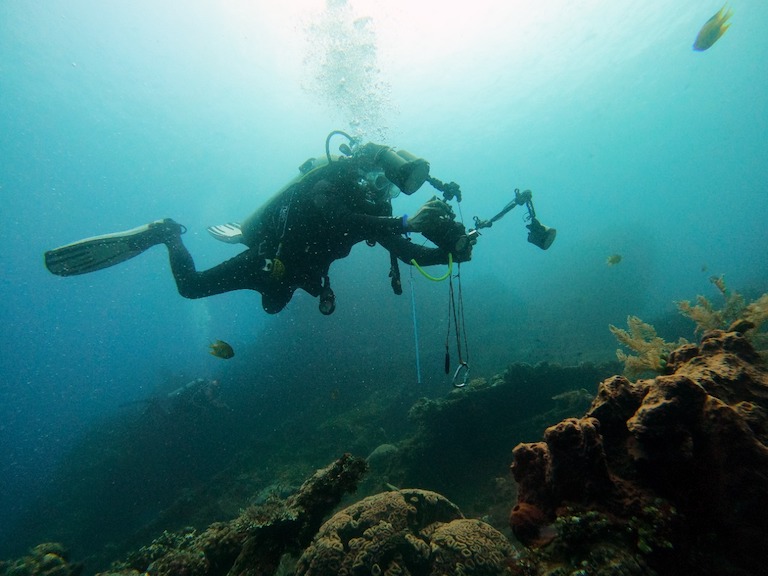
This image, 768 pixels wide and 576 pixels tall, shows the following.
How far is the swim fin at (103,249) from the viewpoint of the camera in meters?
5.77

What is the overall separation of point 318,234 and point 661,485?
480 cm

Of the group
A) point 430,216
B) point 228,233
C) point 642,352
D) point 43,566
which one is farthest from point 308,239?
point 43,566

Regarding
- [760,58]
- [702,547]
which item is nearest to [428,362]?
[702,547]

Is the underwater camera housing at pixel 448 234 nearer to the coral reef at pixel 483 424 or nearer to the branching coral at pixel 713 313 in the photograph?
the branching coral at pixel 713 313

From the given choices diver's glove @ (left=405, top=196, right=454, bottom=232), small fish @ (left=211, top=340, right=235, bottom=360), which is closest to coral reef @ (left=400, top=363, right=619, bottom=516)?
small fish @ (left=211, top=340, right=235, bottom=360)

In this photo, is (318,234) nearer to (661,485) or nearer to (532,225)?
(532,225)

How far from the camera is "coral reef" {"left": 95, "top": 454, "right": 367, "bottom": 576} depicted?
384 centimetres

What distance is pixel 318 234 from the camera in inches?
209

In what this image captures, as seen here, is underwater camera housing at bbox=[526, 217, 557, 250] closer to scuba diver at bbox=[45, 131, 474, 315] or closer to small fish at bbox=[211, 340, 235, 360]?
scuba diver at bbox=[45, 131, 474, 315]

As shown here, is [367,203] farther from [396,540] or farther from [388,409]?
[388,409]

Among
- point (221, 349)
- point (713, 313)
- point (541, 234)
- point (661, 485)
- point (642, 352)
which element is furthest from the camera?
point (221, 349)

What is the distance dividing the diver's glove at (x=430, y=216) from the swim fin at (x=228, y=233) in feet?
14.5

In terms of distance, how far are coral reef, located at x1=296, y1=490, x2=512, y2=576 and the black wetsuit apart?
3.50 m

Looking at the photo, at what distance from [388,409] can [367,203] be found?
11.8 meters
